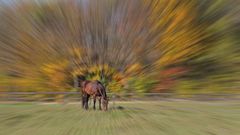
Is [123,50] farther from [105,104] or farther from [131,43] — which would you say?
[105,104]

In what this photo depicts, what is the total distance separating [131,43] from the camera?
28547 millimetres

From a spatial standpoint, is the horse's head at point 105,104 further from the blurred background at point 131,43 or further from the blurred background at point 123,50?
the blurred background at point 131,43

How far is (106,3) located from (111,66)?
255 inches

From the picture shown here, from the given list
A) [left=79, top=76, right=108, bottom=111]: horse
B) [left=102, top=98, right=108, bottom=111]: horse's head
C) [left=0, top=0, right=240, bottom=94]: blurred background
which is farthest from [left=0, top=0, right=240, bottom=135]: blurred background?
[left=102, top=98, right=108, bottom=111]: horse's head

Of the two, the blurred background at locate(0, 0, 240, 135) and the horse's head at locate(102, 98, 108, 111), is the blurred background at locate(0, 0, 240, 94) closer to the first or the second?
the blurred background at locate(0, 0, 240, 135)

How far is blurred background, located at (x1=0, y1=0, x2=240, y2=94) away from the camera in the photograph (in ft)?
91.4

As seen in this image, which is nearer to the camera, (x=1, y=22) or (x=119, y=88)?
(x=119, y=88)

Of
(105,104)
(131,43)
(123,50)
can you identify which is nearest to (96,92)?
(105,104)

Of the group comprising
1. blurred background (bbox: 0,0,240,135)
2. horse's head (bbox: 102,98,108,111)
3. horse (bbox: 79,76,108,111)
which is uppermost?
blurred background (bbox: 0,0,240,135)

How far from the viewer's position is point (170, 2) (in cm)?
3111

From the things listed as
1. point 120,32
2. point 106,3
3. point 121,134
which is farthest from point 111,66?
point 121,134

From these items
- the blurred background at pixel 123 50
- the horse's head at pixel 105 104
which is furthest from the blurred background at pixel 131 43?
the horse's head at pixel 105 104

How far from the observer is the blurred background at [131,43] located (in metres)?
27.9

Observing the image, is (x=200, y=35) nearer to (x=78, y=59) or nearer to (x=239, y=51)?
(x=239, y=51)
